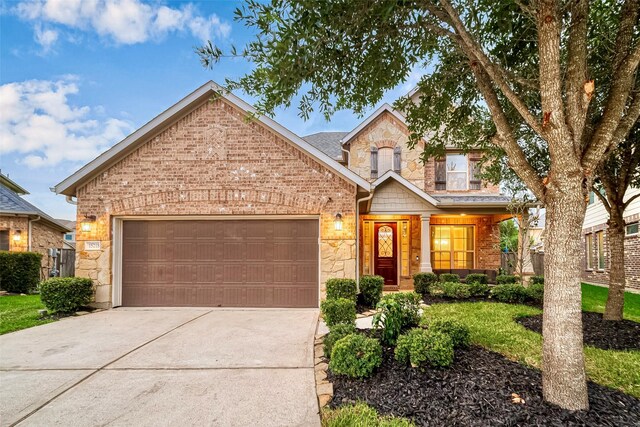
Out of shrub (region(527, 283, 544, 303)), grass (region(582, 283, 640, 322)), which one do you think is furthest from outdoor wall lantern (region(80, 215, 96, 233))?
grass (region(582, 283, 640, 322))

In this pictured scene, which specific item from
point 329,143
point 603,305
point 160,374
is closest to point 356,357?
point 160,374

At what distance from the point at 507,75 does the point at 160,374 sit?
5.14 meters

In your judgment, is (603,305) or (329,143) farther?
(329,143)

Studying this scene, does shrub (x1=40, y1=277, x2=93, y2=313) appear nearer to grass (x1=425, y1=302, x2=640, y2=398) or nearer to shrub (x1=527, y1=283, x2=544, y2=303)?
grass (x1=425, y1=302, x2=640, y2=398)

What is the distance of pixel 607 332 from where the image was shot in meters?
5.17

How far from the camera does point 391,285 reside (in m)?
12.3

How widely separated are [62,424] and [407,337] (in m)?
3.41

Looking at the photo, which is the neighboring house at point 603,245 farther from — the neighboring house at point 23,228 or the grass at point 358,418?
the neighboring house at point 23,228

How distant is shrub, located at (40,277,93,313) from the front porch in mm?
8419

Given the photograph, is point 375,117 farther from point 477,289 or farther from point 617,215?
point 617,215

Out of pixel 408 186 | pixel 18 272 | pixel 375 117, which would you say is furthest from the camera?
pixel 375 117

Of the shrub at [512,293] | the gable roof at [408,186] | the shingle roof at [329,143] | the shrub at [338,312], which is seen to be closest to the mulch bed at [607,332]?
the shrub at [512,293]

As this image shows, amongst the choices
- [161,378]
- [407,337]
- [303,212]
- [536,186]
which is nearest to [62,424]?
[161,378]

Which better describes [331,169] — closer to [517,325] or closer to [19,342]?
[517,325]
